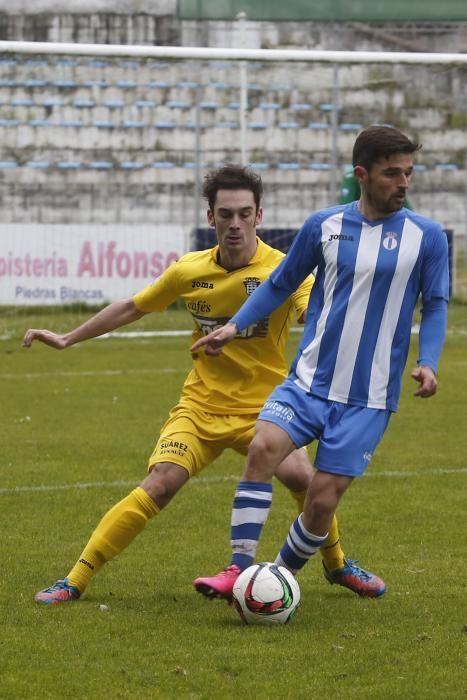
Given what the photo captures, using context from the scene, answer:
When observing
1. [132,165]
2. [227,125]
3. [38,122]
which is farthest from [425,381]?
[132,165]

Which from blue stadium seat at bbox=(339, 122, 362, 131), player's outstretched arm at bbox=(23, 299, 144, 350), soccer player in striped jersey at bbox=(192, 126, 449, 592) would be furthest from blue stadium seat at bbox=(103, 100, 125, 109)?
soccer player in striped jersey at bbox=(192, 126, 449, 592)

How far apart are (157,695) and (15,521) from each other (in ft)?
10.7

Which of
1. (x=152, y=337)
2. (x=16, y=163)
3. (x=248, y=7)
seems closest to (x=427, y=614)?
(x=152, y=337)

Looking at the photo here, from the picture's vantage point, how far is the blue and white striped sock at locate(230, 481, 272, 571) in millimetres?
5285

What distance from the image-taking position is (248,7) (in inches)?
748

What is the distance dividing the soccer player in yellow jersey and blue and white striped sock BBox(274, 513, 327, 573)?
376 millimetres

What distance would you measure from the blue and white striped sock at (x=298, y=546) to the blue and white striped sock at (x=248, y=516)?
0.45ft

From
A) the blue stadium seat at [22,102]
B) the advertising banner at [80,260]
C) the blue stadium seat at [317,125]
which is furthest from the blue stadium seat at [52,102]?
the advertising banner at [80,260]

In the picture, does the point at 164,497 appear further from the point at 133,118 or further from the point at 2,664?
the point at 133,118

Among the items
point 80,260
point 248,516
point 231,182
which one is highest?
point 231,182

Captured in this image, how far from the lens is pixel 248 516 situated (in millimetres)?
5320

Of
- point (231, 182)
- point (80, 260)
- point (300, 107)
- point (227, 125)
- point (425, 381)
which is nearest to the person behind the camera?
point (425, 381)

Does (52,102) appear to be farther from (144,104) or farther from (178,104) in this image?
(178,104)

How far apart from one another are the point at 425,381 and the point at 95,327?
64.5 inches
